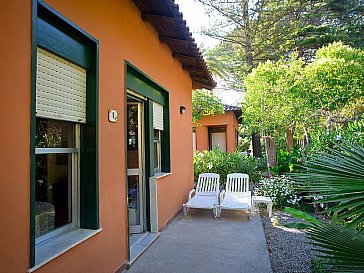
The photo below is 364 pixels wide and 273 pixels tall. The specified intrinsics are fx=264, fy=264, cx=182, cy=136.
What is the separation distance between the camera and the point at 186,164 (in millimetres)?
8125

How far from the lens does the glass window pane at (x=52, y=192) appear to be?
2.70m

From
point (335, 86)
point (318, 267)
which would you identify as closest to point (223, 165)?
point (335, 86)

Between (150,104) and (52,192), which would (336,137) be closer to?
(150,104)

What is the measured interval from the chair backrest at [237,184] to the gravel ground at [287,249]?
1563mm

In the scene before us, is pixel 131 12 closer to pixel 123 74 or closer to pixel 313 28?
pixel 123 74

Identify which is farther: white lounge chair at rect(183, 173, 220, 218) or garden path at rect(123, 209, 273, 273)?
white lounge chair at rect(183, 173, 220, 218)

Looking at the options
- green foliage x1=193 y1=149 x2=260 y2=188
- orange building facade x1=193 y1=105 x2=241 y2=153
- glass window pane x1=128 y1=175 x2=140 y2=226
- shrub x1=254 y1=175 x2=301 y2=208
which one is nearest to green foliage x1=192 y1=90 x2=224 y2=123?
orange building facade x1=193 y1=105 x2=241 y2=153

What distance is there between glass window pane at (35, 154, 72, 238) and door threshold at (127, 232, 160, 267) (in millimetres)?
1485

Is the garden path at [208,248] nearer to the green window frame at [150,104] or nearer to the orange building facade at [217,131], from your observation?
the green window frame at [150,104]

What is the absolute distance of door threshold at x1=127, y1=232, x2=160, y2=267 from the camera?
4238mm

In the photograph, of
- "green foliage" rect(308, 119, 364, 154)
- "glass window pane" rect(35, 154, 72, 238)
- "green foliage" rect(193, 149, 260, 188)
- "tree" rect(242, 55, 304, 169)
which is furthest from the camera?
"green foliage" rect(193, 149, 260, 188)

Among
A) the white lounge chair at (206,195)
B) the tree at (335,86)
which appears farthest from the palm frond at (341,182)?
the tree at (335,86)

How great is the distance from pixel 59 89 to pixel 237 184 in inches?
242

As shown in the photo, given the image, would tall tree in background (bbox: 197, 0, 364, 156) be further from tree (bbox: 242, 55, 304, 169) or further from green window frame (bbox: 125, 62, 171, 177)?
green window frame (bbox: 125, 62, 171, 177)
